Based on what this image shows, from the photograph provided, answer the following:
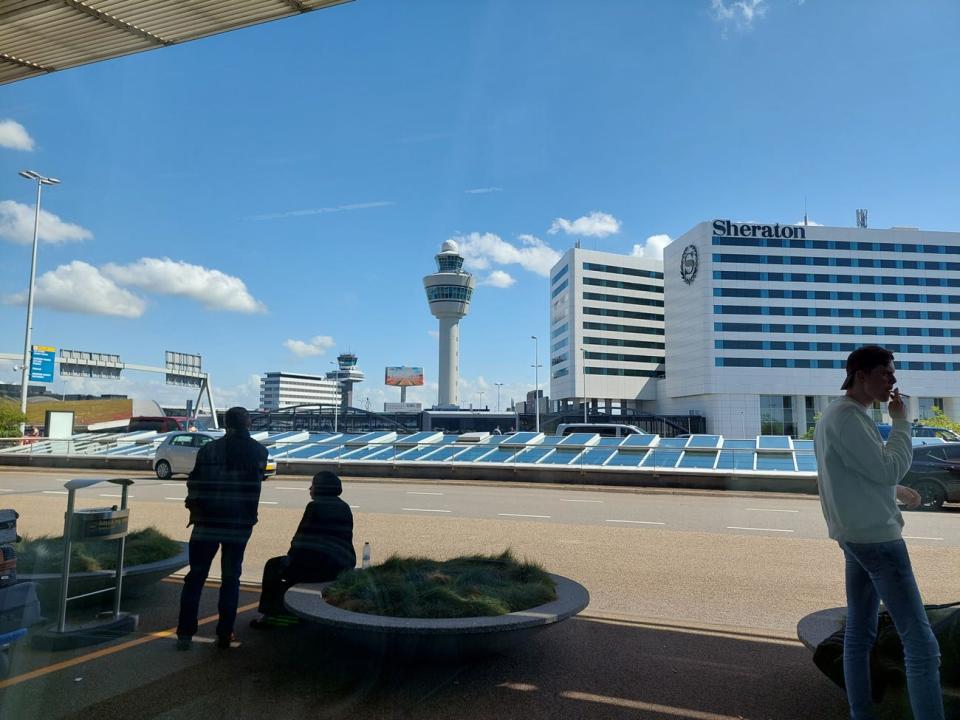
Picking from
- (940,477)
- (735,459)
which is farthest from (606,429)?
(940,477)

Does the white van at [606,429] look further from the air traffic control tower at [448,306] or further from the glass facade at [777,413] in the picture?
the air traffic control tower at [448,306]

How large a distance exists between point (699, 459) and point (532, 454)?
522 cm

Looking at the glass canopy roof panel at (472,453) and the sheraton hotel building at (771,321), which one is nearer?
the glass canopy roof panel at (472,453)

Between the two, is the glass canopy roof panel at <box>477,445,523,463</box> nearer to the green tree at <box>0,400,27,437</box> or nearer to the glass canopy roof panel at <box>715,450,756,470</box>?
the glass canopy roof panel at <box>715,450,756,470</box>

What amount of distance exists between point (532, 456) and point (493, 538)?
37.0 ft

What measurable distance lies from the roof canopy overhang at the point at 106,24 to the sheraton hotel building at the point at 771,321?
60.4 m

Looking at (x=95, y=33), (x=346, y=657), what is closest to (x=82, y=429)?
(x=95, y=33)

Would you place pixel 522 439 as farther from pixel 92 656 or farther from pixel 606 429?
pixel 92 656

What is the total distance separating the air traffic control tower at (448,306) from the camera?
366ft

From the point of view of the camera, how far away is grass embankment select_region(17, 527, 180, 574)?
510 cm

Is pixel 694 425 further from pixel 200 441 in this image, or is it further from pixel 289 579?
pixel 289 579

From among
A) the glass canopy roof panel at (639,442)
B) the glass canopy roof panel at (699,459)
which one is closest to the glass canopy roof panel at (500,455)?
the glass canopy roof panel at (639,442)

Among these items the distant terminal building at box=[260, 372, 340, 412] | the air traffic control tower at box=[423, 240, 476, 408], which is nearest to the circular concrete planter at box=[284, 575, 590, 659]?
the distant terminal building at box=[260, 372, 340, 412]

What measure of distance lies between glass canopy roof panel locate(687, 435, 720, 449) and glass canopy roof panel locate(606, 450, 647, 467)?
203 centimetres
